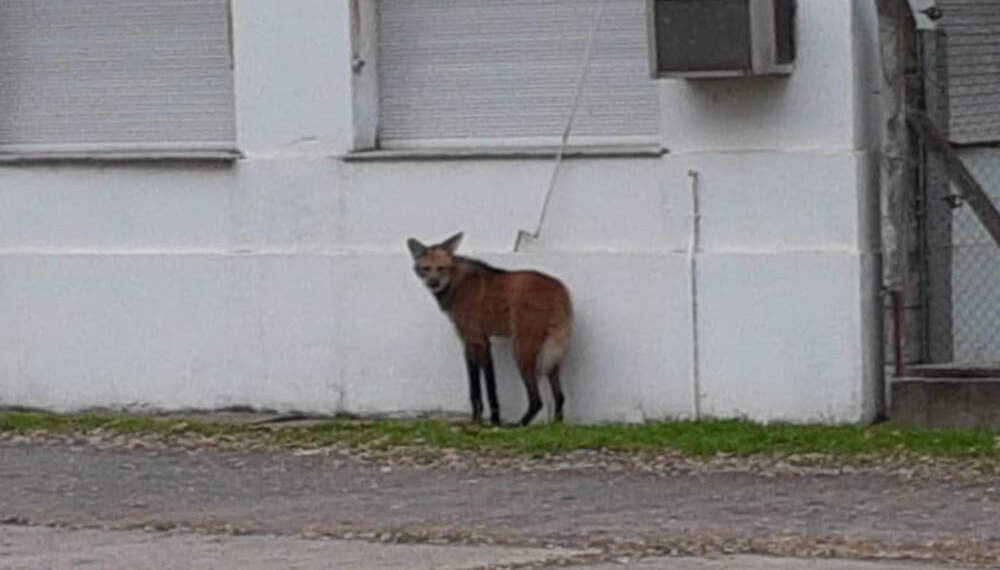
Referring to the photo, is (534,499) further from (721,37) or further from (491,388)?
(721,37)

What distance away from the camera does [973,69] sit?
16.7m

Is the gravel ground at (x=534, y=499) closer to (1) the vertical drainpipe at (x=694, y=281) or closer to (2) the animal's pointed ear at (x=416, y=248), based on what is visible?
(1) the vertical drainpipe at (x=694, y=281)

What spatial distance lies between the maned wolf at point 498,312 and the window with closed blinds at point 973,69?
8.06 ft

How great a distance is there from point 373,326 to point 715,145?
2.50 m

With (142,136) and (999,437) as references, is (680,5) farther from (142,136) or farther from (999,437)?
(142,136)

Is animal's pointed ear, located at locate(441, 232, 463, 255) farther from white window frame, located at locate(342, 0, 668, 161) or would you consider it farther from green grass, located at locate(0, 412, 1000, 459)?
green grass, located at locate(0, 412, 1000, 459)

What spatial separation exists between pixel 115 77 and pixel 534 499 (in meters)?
5.70

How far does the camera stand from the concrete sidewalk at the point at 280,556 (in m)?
12.3

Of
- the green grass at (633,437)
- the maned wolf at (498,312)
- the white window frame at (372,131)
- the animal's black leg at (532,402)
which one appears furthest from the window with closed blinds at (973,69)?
the animal's black leg at (532,402)

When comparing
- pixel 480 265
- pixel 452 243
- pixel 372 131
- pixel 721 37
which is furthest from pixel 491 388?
pixel 721 37

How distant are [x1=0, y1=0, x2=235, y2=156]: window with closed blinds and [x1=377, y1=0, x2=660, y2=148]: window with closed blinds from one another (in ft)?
3.92

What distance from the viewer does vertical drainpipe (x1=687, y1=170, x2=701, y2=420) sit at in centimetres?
1673

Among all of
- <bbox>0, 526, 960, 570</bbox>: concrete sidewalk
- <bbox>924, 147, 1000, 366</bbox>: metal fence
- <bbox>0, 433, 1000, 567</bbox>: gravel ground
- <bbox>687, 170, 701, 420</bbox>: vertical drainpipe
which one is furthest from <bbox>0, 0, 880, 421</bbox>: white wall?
<bbox>0, 526, 960, 570</bbox>: concrete sidewalk

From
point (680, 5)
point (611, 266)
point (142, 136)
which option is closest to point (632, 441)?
point (611, 266)
